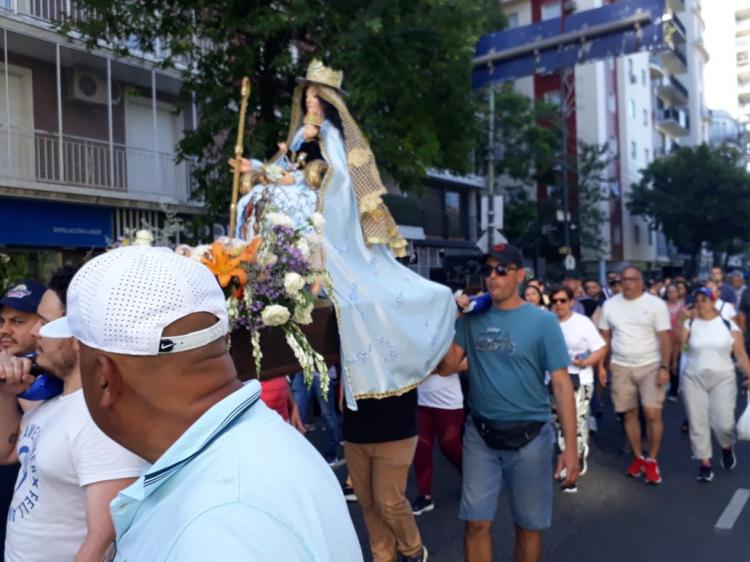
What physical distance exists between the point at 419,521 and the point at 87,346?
18.0 ft

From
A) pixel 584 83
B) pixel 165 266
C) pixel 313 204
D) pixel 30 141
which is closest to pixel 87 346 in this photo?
pixel 165 266

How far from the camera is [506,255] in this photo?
4.79m

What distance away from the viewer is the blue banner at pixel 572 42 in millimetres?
9781

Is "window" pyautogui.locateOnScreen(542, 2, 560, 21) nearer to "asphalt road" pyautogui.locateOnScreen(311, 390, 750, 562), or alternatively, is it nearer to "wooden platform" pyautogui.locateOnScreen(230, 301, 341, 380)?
"asphalt road" pyautogui.locateOnScreen(311, 390, 750, 562)

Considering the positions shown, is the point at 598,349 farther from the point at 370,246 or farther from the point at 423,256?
the point at 423,256

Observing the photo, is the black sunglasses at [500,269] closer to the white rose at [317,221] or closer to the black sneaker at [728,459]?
the white rose at [317,221]

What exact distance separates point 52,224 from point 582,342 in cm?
1105

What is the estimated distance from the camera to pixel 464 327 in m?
4.89

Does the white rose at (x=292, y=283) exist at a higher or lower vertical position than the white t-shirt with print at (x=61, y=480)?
higher

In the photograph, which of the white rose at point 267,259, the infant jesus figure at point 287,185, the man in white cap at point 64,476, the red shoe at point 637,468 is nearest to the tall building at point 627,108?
the red shoe at point 637,468

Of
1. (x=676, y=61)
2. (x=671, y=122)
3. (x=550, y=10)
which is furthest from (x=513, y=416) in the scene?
(x=676, y=61)

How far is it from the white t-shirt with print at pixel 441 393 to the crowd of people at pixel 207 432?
12 mm

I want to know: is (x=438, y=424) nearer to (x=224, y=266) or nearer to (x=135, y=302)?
(x=224, y=266)

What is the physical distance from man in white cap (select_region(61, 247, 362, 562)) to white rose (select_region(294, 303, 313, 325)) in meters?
2.11
